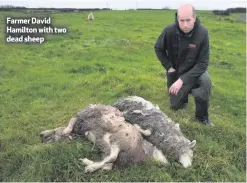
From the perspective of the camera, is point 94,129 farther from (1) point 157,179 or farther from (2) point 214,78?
(2) point 214,78

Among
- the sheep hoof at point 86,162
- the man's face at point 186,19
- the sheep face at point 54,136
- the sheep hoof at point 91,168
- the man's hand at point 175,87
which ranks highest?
the man's face at point 186,19

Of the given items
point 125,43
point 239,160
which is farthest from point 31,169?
point 125,43

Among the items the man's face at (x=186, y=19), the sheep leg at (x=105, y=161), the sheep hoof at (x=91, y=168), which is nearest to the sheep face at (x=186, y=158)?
the sheep leg at (x=105, y=161)

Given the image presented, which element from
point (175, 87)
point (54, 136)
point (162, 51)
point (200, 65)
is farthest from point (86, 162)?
point (162, 51)

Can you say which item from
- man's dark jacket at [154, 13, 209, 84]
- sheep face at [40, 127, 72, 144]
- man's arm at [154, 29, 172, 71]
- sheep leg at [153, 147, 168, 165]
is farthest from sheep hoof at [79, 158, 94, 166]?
man's arm at [154, 29, 172, 71]

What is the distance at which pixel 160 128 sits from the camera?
6441mm

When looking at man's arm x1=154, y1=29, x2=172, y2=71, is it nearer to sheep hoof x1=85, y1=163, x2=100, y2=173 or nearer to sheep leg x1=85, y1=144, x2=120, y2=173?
sheep leg x1=85, y1=144, x2=120, y2=173

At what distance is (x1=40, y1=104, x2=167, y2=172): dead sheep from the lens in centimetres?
584

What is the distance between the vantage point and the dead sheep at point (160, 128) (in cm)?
611

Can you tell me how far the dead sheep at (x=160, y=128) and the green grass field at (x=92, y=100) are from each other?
0.60 feet

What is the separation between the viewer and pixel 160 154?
6.11 m

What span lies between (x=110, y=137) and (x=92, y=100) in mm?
3653

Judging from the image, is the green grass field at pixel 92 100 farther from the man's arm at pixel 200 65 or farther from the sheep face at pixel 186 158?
the man's arm at pixel 200 65

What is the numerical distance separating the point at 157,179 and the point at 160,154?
1.59 feet
